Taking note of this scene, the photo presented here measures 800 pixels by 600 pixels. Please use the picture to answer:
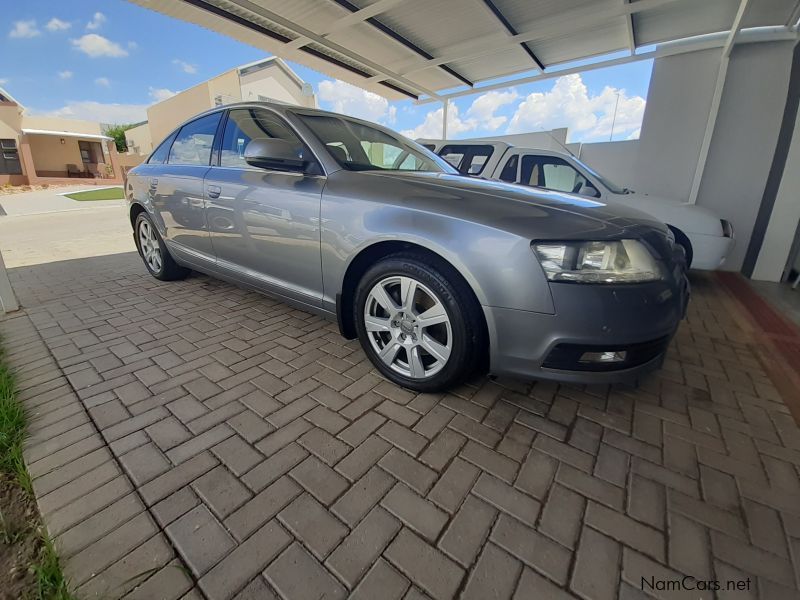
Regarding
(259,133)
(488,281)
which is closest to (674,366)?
(488,281)

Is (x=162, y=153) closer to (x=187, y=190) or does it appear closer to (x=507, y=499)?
(x=187, y=190)

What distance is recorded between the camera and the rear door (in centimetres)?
307

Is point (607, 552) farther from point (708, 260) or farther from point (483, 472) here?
point (708, 260)

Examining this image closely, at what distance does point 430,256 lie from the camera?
193 cm

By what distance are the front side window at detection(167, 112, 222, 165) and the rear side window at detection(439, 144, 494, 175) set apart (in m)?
3.32

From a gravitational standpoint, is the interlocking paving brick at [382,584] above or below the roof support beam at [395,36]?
below

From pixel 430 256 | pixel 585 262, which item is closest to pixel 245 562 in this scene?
pixel 430 256

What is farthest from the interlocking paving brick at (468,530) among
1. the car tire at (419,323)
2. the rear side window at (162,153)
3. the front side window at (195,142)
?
the rear side window at (162,153)

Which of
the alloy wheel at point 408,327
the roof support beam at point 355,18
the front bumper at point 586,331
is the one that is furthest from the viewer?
the roof support beam at point 355,18

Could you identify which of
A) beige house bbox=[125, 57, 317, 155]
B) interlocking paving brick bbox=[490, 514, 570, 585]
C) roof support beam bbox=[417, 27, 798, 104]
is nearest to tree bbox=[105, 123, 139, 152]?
beige house bbox=[125, 57, 317, 155]

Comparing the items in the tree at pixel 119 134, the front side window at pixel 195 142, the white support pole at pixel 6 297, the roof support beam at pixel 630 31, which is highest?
the tree at pixel 119 134

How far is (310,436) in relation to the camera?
5.79ft

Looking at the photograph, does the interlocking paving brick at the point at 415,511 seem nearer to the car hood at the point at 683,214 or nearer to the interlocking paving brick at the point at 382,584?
the interlocking paving brick at the point at 382,584

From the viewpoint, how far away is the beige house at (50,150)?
21844mm
